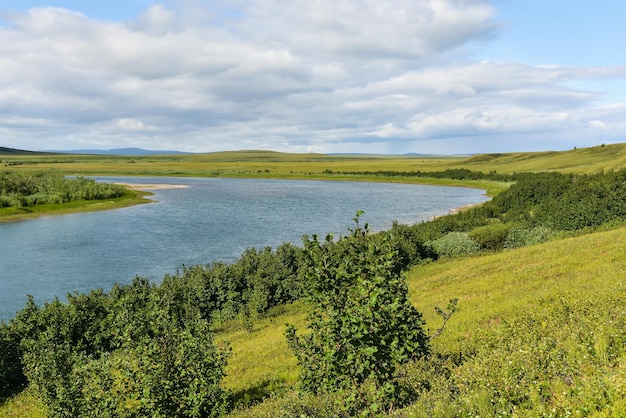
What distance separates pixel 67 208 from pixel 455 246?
93862 millimetres

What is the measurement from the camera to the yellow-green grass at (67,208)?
9164 centimetres

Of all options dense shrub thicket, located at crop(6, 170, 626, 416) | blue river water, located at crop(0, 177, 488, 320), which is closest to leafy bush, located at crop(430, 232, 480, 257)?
dense shrub thicket, located at crop(6, 170, 626, 416)

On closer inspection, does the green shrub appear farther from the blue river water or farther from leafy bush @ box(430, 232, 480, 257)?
the blue river water

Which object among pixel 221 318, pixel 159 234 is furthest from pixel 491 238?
pixel 159 234

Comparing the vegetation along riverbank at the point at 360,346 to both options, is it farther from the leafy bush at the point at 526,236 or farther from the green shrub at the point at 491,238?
the green shrub at the point at 491,238

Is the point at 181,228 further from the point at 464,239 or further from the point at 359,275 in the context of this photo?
the point at 359,275

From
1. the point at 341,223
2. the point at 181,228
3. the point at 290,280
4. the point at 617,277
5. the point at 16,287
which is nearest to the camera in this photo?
the point at 617,277

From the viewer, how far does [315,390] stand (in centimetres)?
1115

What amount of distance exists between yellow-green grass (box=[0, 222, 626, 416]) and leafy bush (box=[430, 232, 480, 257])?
700cm

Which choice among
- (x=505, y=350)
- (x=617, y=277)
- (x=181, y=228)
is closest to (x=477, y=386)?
(x=505, y=350)

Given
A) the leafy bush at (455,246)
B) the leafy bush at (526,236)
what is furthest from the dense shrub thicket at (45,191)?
the leafy bush at (526,236)

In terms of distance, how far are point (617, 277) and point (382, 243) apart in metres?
16.2

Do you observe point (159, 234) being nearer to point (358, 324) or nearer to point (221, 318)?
point (221, 318)

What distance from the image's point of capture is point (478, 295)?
85.4 ft
